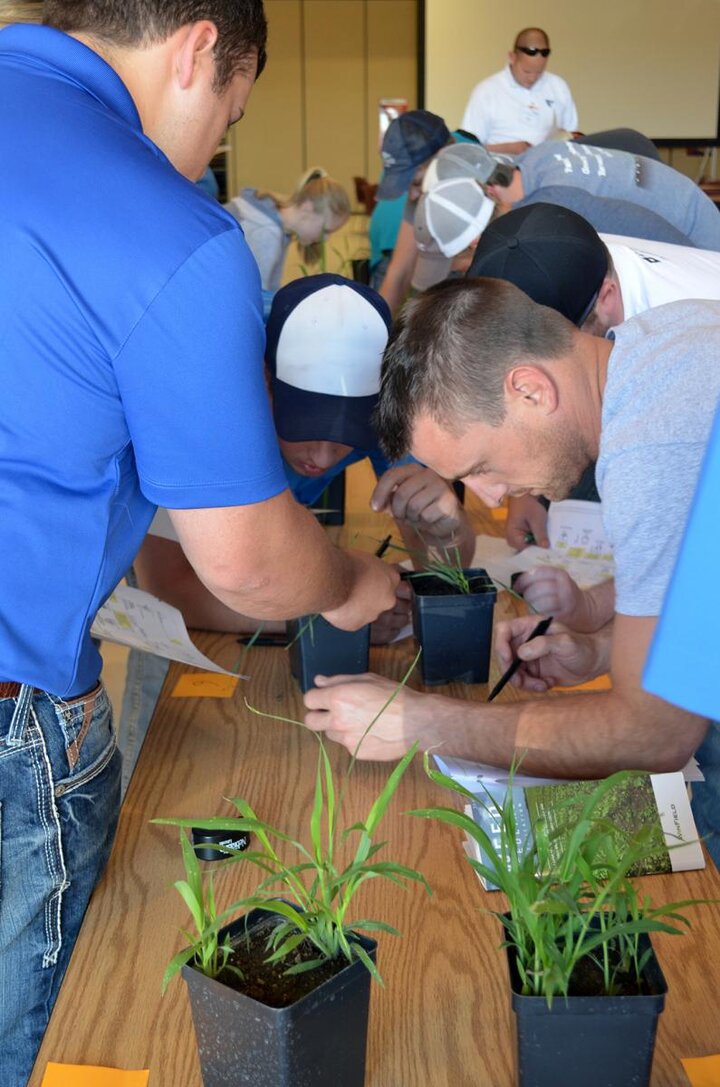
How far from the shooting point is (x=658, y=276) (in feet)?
6.30

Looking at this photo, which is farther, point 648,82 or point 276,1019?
point 648,82

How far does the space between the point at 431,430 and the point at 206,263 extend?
503 millimetres

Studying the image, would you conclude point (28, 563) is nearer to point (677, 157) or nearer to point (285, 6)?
point (677, 157)

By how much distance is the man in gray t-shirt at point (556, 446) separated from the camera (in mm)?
1225

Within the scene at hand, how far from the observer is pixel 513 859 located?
0.90m

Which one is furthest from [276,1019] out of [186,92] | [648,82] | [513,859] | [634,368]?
[648,82]

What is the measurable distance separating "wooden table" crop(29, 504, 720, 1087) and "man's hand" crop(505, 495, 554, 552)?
85 centimetres

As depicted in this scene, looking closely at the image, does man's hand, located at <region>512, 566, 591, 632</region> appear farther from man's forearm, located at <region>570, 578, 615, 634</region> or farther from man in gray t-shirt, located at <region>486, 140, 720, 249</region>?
man in gray t-shirt, located at <region>486, 140, 720, 249</region>

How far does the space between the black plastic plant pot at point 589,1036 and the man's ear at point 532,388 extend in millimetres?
745

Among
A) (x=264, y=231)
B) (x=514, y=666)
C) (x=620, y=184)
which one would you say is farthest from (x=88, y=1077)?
(x=264, y=231)

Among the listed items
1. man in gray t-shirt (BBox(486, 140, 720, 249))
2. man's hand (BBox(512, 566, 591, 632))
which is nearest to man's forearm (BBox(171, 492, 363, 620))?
man's hand (BBox(512, 566, 591, 632))

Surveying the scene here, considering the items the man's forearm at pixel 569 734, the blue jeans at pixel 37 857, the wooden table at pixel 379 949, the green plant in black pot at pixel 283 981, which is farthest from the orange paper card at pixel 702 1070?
the blue jeans at pixel 37 857

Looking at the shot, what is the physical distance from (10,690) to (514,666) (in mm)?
747

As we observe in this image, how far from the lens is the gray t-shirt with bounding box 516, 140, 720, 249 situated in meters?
2.54
